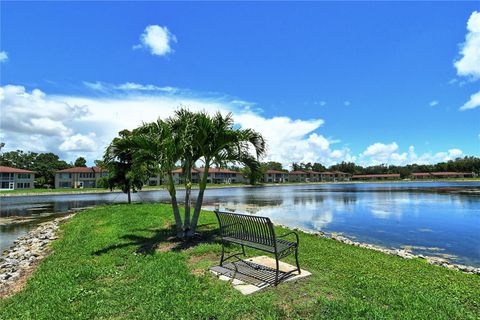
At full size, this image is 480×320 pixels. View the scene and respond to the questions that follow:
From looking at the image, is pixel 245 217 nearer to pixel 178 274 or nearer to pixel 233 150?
pixel 178 274

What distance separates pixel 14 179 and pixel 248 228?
8416 centimetres

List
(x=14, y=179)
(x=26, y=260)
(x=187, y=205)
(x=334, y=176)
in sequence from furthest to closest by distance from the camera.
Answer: (x=334, y=176)
(x=14, y=179)
(x=187, y=205)
(x=26, y=260)

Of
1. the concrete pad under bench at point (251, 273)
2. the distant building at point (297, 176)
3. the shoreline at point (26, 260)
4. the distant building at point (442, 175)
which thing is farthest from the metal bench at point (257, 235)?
the distant building at point (442, 175)

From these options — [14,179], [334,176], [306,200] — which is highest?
[334,176]

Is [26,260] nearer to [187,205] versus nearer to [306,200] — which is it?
[187,205]

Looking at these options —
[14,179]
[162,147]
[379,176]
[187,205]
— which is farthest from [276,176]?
[162,147]

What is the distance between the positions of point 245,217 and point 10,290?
5.06m

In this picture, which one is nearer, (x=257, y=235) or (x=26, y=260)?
(x=257, y=235)

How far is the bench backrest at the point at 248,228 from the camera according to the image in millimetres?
5910

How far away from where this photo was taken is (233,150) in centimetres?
1060

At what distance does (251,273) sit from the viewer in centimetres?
600

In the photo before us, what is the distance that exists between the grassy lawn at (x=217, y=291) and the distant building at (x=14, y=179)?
7860cm

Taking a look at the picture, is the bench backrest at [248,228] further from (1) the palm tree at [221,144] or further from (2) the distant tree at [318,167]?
(2) the distant tree at [318,167]

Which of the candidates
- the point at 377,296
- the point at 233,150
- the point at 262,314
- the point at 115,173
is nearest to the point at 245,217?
the point at 262,314
